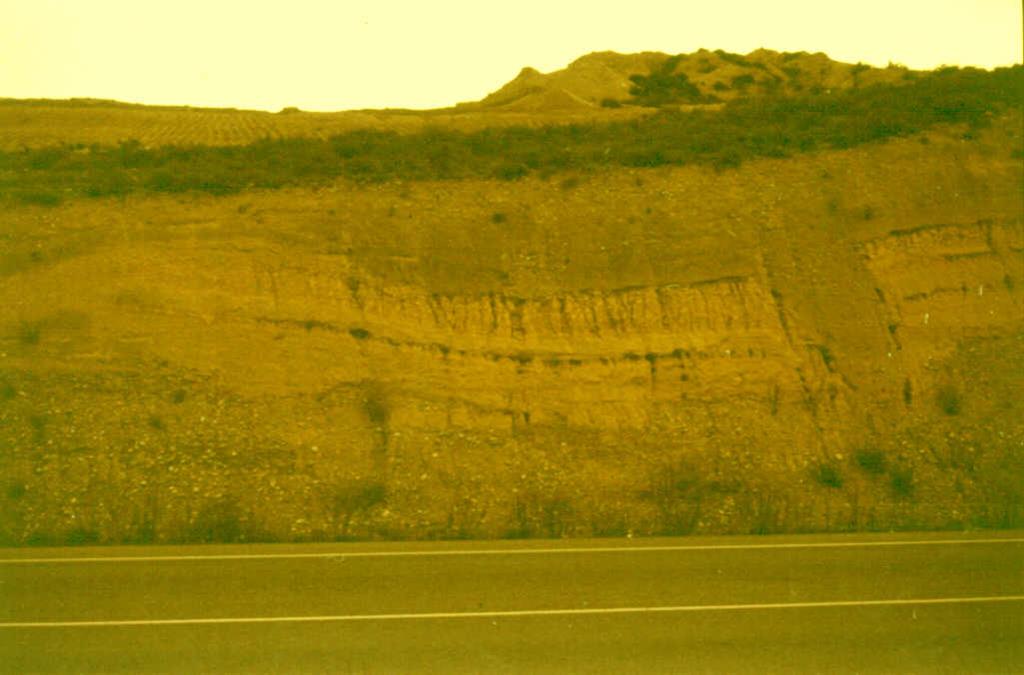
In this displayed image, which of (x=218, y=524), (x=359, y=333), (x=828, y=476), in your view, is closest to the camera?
(x=218, y=524)

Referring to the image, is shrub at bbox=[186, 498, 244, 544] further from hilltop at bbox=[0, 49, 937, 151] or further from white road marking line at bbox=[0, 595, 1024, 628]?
hilltop at bbox=[0, 49, 937, 151]

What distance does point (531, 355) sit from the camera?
67.2 ft

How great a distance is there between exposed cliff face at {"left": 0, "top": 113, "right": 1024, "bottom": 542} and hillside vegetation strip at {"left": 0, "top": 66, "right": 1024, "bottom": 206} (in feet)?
2.53

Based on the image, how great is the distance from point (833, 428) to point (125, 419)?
12004 millimetres

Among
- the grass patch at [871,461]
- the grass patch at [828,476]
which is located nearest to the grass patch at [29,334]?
the grass patch at [828,476]

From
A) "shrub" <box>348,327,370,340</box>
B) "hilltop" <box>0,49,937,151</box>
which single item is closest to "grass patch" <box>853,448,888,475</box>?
"shrub" <box>348,327,370,340</box>

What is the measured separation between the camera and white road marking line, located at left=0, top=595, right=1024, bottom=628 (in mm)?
9781

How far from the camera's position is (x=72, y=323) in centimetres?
2012

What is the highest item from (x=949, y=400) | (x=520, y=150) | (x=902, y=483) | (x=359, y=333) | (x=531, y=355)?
(x=520, y=150)

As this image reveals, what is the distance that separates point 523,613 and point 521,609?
15 centimetres

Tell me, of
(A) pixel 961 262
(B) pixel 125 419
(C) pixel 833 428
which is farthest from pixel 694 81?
(B) pixel 125 419

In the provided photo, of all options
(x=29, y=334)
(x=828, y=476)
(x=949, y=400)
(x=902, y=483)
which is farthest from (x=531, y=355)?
(x=29, y=334)

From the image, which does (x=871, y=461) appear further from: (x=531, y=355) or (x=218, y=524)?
(x=218, y=524)

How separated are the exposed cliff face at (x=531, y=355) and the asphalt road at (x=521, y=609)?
326 centimetres
